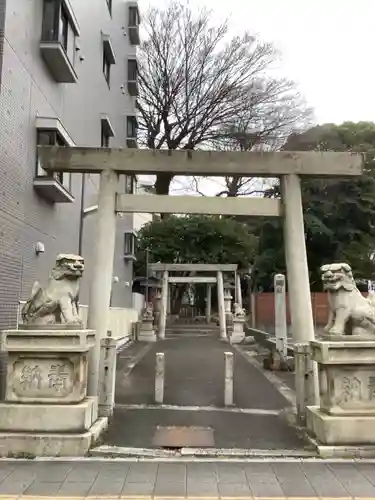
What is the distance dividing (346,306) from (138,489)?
3.96 m

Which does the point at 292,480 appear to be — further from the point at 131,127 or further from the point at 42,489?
the point at 131,127

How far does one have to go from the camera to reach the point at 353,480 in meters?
5.74

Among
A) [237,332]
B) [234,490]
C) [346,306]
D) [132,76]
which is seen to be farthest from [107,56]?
[234,490]

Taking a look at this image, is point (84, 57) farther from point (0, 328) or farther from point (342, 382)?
point (342, 382)

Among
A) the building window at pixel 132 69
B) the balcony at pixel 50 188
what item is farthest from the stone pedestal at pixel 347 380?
the building window at pixel 132 69

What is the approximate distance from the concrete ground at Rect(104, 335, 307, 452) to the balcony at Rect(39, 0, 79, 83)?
287 inches

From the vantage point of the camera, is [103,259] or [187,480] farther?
[103,259]

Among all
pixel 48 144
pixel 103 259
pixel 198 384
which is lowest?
pixel 198 384

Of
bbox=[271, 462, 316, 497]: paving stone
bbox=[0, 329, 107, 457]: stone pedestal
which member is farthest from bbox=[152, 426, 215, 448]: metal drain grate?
bbox=[271, 462, 316, 497]: paving stone

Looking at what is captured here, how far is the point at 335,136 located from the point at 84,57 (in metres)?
22.1

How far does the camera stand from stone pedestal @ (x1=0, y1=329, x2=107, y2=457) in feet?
22.4

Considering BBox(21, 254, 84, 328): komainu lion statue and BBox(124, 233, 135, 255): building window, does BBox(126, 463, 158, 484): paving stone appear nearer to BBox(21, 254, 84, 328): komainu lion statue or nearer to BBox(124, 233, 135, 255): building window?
BBox(21, 254, 84, 328): komainu lion statue

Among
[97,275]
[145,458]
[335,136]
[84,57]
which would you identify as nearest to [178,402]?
[97,275]

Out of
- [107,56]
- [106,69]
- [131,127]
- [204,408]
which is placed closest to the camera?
[204,408]
